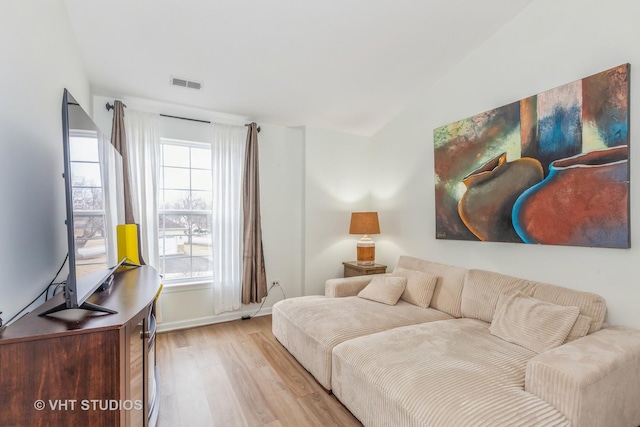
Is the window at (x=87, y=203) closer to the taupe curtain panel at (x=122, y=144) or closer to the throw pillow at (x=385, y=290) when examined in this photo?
the taupe curtain panel at (x=122, y=144)

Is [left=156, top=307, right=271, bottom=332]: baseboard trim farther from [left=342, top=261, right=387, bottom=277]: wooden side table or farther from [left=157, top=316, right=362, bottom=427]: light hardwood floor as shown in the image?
[left=342, top=261, right=387, bottom=277]: wooden side table

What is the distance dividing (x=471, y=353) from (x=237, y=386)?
1.65 meters

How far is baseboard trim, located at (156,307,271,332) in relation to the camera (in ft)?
10.6

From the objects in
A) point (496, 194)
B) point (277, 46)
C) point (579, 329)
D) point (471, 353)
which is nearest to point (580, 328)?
point (579, 329)

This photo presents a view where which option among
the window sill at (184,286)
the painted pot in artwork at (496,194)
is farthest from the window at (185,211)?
the painted pot in artwork at (496,194)

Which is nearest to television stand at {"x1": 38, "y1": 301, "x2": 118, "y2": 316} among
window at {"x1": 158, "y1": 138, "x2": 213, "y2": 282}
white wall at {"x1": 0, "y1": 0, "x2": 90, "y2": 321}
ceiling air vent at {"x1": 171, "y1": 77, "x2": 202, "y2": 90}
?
white wall at {"x1": 0, "y1": 0, "x2": 90, "y2": 321}

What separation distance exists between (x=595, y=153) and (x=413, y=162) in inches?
66.9

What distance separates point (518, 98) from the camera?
8.13 feet

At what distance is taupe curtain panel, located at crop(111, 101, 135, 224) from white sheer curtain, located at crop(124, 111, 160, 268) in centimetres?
6

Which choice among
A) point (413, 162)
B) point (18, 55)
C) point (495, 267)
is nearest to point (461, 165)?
point (413, 162)

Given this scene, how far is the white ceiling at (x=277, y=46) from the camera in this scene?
2.13m

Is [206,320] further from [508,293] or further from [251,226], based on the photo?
[508,293]

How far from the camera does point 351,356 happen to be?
1.92m

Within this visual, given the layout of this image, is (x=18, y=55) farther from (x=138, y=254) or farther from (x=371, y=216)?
(x=371, y=216)
